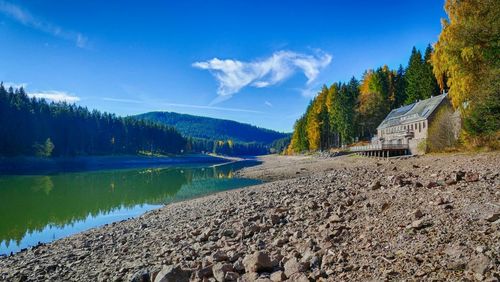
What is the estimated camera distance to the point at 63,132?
9931 centimetres

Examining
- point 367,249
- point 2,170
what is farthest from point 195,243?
point 2,170

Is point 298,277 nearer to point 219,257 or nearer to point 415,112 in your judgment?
point 219,257

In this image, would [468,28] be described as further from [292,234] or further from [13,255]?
[13,255]

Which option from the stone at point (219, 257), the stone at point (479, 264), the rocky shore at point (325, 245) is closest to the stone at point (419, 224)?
the rocky shore at point (325, 245)

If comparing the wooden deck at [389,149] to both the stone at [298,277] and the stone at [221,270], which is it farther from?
the stone at [298,277]

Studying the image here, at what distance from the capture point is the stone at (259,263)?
20.9ft

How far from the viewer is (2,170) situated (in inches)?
2606

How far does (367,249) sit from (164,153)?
473 feet

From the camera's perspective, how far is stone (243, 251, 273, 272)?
636cm

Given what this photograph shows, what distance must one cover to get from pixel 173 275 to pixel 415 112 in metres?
48.6

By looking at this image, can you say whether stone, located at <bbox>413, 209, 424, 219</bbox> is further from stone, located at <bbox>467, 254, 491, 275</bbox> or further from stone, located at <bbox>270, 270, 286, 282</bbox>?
stone, located at <bbox>270, 270, 286, 282</bbox>

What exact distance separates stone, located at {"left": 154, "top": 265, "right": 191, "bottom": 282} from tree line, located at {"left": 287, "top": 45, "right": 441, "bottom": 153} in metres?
57.7

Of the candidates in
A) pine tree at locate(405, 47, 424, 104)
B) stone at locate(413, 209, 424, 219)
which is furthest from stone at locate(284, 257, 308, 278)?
pine tree at locate(405, 47, 424, 104)

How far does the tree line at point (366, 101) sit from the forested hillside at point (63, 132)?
72.3 meters
